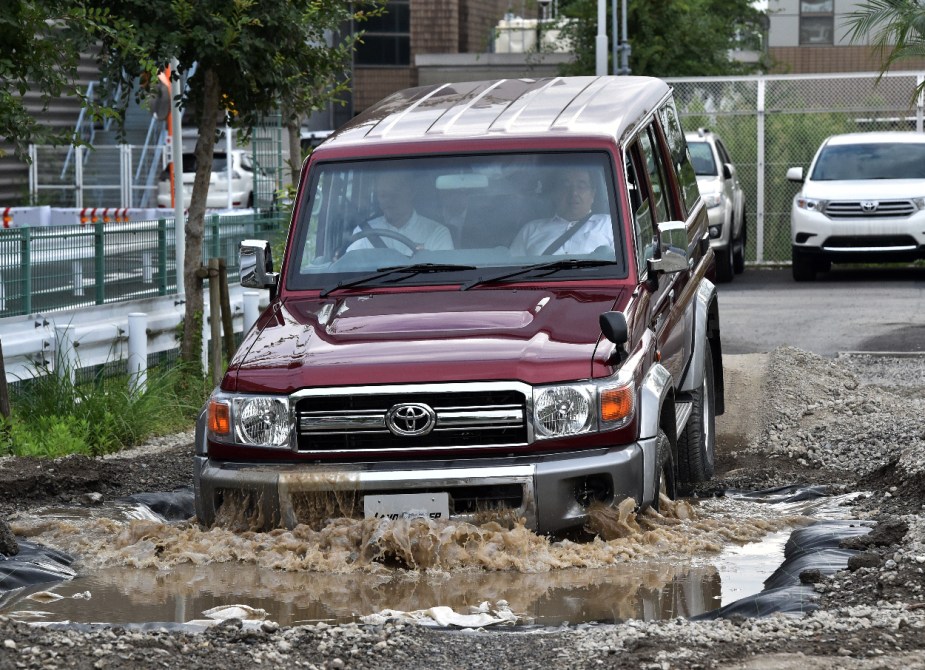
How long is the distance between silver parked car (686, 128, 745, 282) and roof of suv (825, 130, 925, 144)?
1.55 metres

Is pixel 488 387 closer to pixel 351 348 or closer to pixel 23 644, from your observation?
pixel 351 348

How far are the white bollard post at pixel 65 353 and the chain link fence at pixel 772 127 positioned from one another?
1497cm

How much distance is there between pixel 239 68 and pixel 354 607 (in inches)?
275

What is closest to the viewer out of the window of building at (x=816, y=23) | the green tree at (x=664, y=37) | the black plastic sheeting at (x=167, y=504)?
the black plastic sheeting at (x=167, y=504)

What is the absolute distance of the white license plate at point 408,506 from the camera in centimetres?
618

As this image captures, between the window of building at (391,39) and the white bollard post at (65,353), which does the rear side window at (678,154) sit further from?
the window of building at (391,39)

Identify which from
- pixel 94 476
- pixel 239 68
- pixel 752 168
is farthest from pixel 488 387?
pixel 752 168

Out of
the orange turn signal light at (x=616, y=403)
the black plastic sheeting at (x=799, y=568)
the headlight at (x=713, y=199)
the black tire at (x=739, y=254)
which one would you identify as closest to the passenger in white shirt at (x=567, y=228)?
the orange turn signal light at (x=616, y=403)

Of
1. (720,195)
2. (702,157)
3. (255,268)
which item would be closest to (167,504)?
(255,268)

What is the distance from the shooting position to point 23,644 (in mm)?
5062

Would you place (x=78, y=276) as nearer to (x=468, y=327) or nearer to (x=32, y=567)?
(x=32, y=567)

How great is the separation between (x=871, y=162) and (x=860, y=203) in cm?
112

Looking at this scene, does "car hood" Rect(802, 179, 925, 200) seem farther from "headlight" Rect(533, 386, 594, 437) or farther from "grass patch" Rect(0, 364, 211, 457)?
"headlight" Rect(533, 386, 594, 437)

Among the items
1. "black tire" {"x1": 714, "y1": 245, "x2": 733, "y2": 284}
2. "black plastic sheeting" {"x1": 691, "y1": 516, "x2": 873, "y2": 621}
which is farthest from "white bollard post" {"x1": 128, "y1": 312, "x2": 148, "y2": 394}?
"black tire" {"x1": 714, "y1": 245, "x2": 733, "y2": 284}
